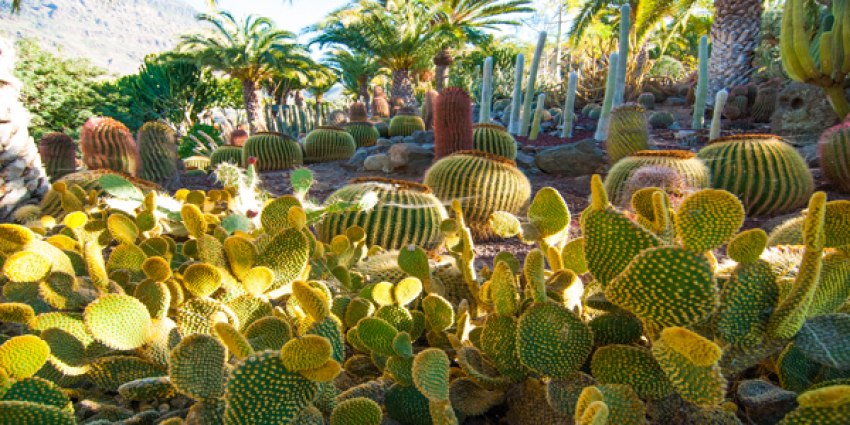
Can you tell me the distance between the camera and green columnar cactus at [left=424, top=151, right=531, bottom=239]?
4.05 m

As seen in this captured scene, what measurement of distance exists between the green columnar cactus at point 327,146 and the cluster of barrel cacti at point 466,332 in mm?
7519

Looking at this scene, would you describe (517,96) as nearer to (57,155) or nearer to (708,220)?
(57,155)

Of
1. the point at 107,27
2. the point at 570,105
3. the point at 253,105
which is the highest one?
the point at 107,27

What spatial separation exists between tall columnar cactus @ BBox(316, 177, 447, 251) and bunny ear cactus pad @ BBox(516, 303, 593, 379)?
2337mm

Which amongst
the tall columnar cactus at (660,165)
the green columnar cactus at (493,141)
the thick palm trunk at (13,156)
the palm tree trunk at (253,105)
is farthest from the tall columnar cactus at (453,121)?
the palm tree trunk at (253,105)

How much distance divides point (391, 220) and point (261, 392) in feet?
8.34

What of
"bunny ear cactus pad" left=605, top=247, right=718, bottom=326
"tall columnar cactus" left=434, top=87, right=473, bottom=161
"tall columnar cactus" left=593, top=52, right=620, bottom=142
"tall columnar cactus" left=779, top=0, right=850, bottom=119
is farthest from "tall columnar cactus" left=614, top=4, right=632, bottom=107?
"bunny ear cactus pad" left=605, top=247, right=718, bottom=326

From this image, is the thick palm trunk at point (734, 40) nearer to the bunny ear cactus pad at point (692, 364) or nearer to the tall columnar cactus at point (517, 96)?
the tall columnar cactus at point (517, 96)

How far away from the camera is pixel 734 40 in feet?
39.8

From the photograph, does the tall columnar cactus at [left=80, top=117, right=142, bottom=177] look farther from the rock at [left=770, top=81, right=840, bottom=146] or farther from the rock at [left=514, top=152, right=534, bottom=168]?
the rock at [left=770, top=81, right=840, bottom=146]

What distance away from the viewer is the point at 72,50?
125 m

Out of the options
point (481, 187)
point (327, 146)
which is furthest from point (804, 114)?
point (327, 146)

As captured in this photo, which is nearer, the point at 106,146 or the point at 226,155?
the point at 106,146

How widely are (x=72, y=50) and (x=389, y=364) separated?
162388 millimetres
